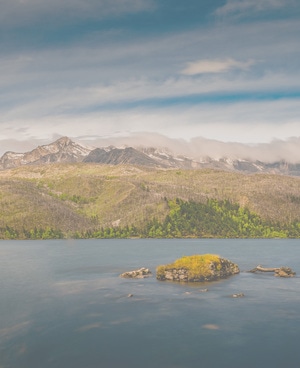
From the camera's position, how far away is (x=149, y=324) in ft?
252

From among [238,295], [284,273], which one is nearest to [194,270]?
[238,295]

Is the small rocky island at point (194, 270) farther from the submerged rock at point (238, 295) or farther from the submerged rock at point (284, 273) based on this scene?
the submerged rock at point (238, 295)

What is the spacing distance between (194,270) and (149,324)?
49698 millimetres

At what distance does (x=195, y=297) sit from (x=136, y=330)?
27.6 meters

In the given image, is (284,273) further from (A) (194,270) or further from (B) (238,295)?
(B) (238,295)

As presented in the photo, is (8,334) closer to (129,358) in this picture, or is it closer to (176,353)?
(129,358)

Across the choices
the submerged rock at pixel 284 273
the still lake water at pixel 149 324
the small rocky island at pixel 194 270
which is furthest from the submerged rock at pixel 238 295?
the submerged rock at pixel 284 273

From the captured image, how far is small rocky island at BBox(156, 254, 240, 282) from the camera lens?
4894 inches

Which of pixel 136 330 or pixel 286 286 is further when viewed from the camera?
pixel 286 286

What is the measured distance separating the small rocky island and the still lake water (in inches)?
234

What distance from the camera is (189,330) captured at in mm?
73375

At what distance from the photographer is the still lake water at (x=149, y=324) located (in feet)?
197

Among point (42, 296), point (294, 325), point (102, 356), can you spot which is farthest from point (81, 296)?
point (294, 325)

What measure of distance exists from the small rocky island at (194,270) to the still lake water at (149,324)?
234 inches
